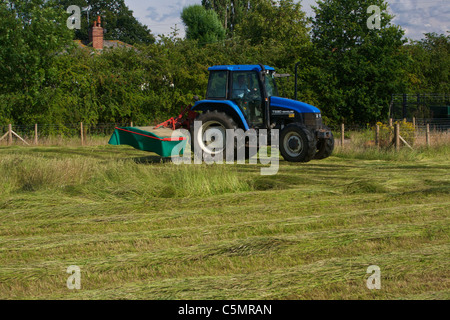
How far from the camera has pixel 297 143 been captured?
1186 centimetres

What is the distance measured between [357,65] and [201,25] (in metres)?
20.3

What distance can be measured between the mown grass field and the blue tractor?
5.57ft

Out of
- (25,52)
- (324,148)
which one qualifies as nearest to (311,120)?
(324,148)

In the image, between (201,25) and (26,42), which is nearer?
(26,42)

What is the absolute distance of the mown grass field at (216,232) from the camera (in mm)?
3879

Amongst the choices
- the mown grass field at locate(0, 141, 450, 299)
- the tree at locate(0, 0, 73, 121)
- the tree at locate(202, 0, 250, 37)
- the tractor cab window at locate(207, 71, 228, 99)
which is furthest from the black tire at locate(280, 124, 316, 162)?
the tree at locate(202, 0, 250, 37)

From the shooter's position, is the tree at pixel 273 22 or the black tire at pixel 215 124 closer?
the black tire at pixel 215 124

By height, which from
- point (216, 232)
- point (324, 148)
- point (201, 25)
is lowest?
point (216, 232)

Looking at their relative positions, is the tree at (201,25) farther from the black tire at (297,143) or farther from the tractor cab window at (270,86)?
the black tire at (297,143)

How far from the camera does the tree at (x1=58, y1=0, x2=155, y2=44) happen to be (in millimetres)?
59219

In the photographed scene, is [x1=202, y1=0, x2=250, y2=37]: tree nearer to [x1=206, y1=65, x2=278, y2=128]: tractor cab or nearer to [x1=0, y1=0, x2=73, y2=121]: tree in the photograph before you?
[x1=0, y1=0, x2=73, y2=121]: tree

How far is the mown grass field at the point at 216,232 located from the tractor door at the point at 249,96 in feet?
7.10

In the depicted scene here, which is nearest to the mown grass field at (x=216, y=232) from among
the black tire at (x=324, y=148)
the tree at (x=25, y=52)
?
the black tire at (x=324, y=148)

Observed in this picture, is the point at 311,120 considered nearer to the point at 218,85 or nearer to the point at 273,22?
the point at 218,85
